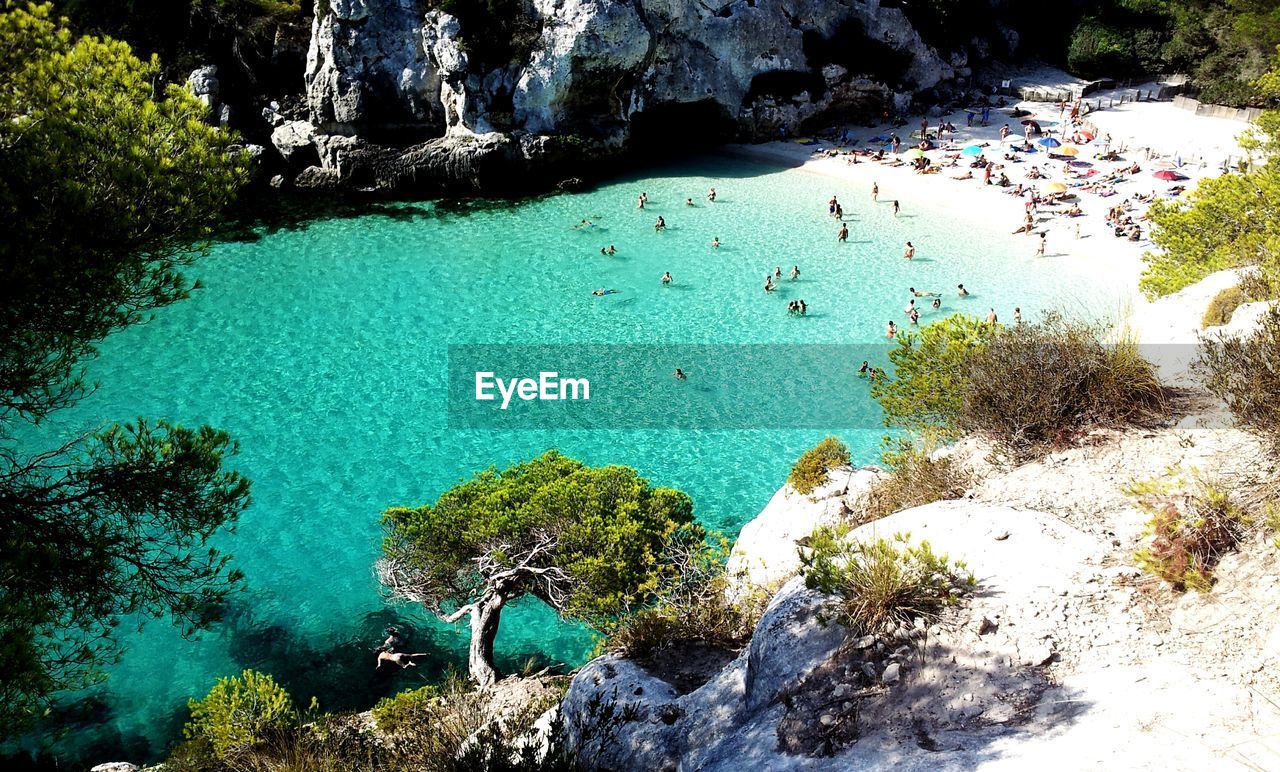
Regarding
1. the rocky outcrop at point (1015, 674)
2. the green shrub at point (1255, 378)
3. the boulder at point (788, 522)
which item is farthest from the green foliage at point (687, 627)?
the green shrub at point (1255, 378)

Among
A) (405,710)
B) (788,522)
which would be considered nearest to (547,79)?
(788,522)

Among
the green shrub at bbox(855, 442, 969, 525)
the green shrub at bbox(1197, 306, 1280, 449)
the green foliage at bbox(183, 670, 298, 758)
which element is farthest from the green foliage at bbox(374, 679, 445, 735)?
the green shrub at bbox(1197, 306, 1280, 449)

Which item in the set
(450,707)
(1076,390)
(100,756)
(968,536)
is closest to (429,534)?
(450,707)

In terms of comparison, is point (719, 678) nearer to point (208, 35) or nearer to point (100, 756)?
point (100, 756)

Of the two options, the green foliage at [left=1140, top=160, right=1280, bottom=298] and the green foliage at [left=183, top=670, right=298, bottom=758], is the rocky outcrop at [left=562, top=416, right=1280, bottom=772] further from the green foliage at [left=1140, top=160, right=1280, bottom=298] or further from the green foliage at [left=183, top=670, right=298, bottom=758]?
the green foliage at [left=1140, top=160, right=1280, bottom=298]

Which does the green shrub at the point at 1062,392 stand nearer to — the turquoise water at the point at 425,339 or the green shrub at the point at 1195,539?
the green shrub at the point at 1195,539
